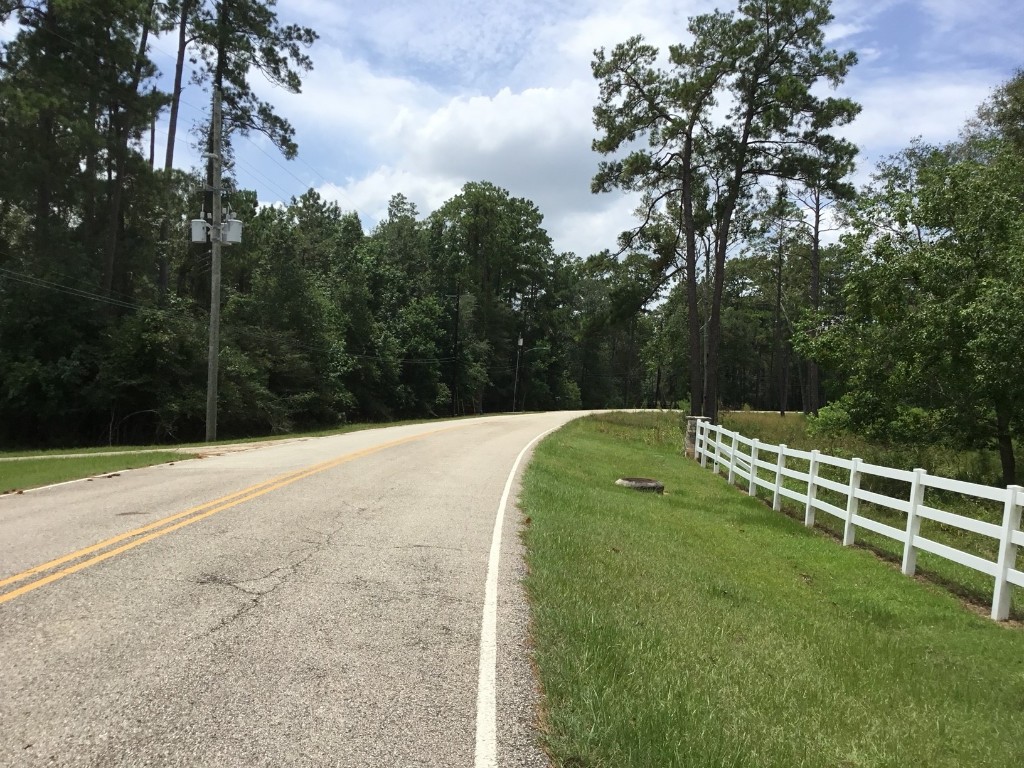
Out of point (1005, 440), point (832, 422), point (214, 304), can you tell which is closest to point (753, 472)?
point (1005, 440)

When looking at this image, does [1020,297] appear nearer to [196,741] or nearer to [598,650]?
[598,650]

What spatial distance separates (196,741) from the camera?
3170 mm

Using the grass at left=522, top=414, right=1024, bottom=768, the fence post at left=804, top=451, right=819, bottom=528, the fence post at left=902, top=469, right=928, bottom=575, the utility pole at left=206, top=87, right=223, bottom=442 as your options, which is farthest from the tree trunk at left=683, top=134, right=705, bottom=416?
the fence post at left=902, top=469, right=928, bottom=575

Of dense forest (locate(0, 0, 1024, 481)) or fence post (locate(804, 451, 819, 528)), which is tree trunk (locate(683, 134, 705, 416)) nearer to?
dense forest (locate(0, 0, 1024, 481))

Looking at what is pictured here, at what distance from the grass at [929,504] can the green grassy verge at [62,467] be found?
13732 millimetres

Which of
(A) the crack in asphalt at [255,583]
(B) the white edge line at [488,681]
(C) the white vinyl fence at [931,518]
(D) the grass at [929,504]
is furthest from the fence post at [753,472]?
(A) the crack in asphalt at [255,583]

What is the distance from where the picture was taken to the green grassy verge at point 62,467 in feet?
40.6

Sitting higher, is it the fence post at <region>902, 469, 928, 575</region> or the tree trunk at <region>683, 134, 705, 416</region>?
the tree trunk at <region>683, 134, 705, 416</region>

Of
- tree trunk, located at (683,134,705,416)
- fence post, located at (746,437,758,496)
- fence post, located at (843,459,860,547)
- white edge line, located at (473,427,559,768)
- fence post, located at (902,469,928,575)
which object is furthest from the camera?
tree trunk, located at (683,134,705,416)

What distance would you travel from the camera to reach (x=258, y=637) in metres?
4.49

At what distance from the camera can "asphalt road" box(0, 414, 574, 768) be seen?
322 cm

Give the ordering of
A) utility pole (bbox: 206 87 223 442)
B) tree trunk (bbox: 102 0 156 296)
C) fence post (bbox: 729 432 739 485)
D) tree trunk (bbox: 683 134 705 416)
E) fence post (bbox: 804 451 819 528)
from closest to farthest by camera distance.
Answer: fence post (bbox: 804 451 819 528), fence post (bbox: 729 432 739 485), utility pole (bbox: 206 87 223 442), tree trunk (bbox: 683 134 705 416), tree trunk (bbox: 102 0 156 296)

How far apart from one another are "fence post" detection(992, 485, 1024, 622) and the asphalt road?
15.0ft

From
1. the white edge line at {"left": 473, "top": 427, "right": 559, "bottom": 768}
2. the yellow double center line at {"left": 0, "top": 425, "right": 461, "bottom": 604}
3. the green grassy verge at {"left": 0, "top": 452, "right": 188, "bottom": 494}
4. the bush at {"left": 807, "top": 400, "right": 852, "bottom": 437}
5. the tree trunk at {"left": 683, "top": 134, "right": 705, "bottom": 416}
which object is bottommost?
the green grassy verge at {"left": 0, "top": 452, "right": 188, "bottom": 494}
